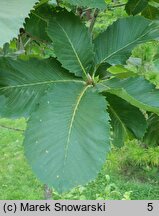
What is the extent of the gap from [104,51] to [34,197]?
8.47 ft

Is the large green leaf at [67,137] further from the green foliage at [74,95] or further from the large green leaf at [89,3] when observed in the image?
the large green leaf at [89,3]

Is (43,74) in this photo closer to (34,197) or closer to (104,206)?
(104,206)

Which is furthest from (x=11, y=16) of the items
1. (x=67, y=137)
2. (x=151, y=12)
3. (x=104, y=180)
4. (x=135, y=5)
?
(x=104, y=180)

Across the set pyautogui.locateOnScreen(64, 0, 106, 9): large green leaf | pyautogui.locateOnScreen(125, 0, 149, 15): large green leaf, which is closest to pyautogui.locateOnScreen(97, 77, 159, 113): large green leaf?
pyautogui.locateOnScreen(64, 0, 106, 9): large green leaf

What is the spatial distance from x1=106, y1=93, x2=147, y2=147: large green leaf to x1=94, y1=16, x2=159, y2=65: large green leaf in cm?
9

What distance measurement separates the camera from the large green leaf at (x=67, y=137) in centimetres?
71

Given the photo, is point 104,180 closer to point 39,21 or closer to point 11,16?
point 39,21

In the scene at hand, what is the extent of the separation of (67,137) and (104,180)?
303 cm

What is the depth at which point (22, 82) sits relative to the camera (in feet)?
2.83

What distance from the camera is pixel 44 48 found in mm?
1409

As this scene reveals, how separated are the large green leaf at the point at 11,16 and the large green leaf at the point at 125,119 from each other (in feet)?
0.84

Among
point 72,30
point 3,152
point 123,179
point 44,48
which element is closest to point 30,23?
point 72,30

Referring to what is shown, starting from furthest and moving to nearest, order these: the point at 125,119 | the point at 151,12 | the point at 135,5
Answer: the point at 151,12, the point at 135,5, the point at 125,119

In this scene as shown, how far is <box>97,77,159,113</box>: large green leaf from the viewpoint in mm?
770
